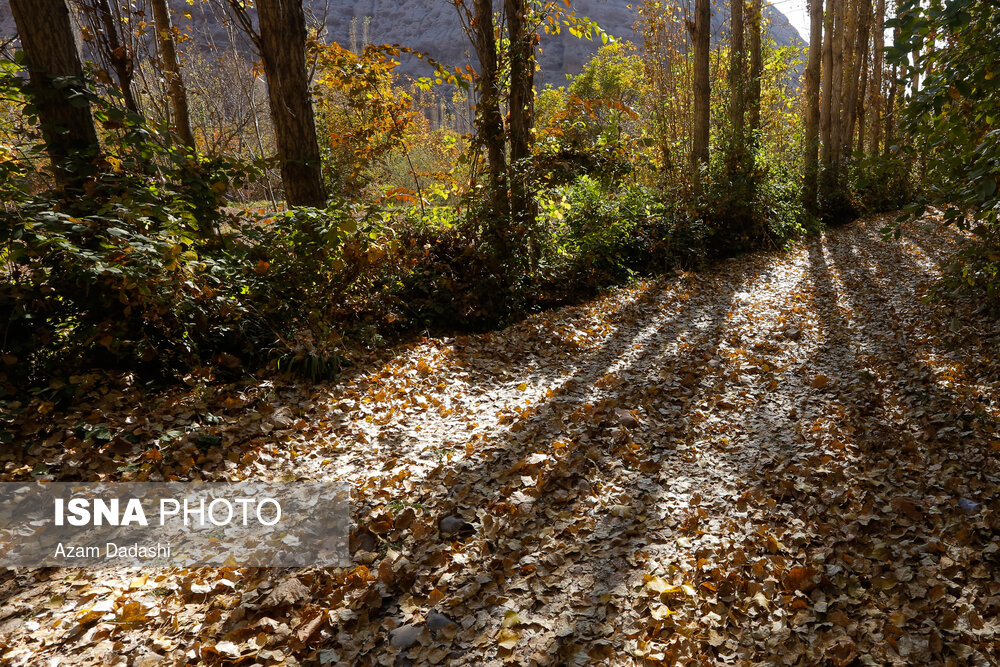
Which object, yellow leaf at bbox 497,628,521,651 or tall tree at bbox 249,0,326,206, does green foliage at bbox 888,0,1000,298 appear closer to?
yellow leaf at bbox 497,628,521,651

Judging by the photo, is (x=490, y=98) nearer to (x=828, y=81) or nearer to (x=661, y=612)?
(x=661, y=612)

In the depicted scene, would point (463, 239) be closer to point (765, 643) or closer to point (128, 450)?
point (128, 450)

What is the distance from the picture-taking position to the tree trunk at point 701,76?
459 inches

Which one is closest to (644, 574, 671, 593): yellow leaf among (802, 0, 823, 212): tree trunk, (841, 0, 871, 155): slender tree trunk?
(802, 0, 823, 212): tree trunk

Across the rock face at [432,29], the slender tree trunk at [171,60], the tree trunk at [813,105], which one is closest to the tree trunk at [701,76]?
the tree trunk at [813,105]

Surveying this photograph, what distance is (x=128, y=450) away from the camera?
3604mm

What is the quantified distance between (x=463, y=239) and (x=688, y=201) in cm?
592

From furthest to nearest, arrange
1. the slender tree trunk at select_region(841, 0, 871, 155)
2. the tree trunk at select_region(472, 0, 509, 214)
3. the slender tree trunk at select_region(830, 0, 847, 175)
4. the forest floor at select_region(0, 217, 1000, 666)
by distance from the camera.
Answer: the slender tree trunk at select_region(841, 0, 871, 155) < the slender tree trunk at select_region(830, 0, 847, 175) < the tree trunk at select_region(472, 0, 509, 214) < the forest floor at select_region(0, 217, 1000, 666)

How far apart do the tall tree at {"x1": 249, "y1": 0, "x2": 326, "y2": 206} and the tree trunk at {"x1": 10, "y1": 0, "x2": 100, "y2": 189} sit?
5.84 feet

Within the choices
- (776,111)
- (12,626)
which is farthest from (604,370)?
(776,111)

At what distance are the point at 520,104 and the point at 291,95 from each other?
346cm

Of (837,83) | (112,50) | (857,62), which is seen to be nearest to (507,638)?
(112,50)

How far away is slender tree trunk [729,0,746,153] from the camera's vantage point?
11430 mm

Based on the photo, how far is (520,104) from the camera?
26.0ft
